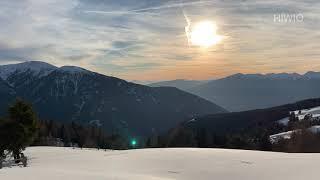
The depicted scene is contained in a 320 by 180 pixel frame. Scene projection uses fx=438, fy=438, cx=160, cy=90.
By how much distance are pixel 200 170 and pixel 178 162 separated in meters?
3.39

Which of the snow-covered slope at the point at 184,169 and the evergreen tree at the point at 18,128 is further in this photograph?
the evergreen tree at the point at 18,128

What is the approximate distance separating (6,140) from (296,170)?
3502 centimetres

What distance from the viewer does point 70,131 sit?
518 ft

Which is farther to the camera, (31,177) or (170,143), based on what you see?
(170,143)

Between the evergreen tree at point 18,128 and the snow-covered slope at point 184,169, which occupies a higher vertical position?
the evergreen tree at point 18,128

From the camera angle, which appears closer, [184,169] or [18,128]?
[184,169]

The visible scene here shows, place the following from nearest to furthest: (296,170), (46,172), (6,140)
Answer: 1. (46,172)
2. (296,170)
3. (6,140)

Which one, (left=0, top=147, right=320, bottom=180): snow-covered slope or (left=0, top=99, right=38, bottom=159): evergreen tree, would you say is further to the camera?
(left=0, top=99, right=38, bottom=159): evergreen tree

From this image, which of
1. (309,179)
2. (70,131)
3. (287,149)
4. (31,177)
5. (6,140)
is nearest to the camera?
(31,177)

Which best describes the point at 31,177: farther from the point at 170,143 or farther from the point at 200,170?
the point at 170,143

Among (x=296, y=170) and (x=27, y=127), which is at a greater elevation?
(x=27, y=127)

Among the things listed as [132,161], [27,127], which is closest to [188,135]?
[27,127]

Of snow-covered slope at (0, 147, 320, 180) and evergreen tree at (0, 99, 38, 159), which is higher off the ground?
evergreen tree at (0, 99, 38, 159)

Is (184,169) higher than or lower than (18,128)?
lower
